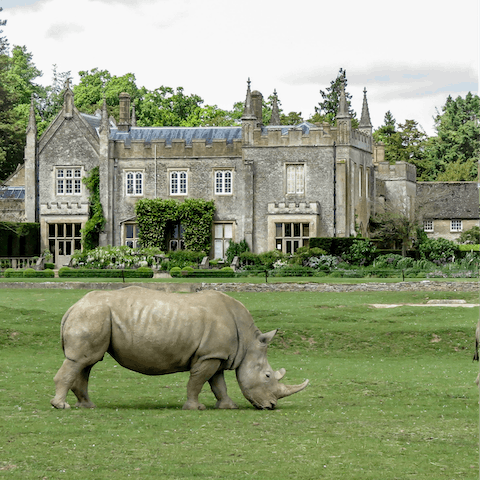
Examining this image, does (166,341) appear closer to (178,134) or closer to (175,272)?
(175,272)

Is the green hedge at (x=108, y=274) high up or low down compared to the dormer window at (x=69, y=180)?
down

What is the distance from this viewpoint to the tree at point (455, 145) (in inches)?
3327

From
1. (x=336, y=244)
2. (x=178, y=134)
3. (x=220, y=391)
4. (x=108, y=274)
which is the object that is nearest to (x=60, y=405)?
(x=220, y=391)

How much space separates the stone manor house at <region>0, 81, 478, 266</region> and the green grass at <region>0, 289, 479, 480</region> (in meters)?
28.6

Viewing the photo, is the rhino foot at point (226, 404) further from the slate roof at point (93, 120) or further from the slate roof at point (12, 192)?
the slate roof at point (12, 192)

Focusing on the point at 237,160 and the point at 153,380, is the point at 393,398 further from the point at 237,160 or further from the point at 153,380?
the point at 237,160

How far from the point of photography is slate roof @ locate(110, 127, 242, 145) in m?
56.4

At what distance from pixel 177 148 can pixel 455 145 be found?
4278 cm

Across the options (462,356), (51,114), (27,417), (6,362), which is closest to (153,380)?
(6,362)

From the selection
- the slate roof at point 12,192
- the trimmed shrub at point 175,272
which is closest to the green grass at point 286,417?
the trimmed shrub at point 175,272

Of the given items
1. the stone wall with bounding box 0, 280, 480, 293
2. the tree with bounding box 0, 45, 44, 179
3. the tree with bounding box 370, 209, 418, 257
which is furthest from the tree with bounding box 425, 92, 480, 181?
the stone wall with bounding box 0, 280, 480, 293

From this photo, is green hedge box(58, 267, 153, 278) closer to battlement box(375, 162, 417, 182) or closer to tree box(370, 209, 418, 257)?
tree box(370, 209, 418, 257)

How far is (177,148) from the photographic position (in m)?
54.9

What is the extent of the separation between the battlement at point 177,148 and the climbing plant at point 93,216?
6.62ft
